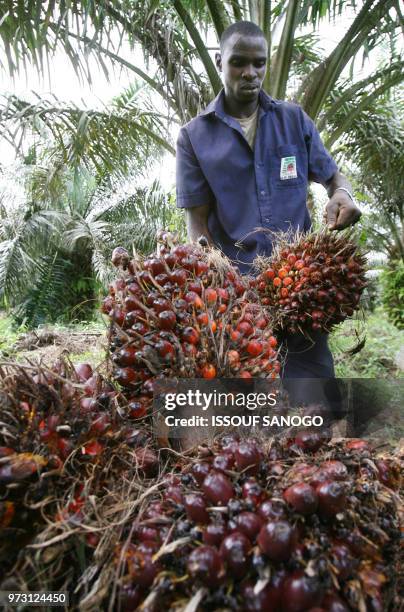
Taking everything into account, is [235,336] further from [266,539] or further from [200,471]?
[266,539]

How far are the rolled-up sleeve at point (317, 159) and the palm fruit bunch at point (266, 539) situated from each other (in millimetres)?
1559

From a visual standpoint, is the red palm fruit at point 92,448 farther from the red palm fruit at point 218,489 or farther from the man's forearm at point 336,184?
the man's forearm at point 336,184

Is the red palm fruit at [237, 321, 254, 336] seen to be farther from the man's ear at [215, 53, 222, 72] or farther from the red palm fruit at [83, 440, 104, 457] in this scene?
the man's ear at [215, 53, 222, 72]

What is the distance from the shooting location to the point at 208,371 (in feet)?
2.97

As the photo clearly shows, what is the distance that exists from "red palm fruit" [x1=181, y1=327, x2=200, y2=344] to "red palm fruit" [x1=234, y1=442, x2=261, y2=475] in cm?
30

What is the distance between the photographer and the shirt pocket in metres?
2.00

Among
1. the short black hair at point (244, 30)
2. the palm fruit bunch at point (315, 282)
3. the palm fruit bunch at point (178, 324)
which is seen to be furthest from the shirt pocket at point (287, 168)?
the palm fruit bunch at point (178, 324)

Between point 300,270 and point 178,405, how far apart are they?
74cm

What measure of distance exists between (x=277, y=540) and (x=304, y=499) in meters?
0.06

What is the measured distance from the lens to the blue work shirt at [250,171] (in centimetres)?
198

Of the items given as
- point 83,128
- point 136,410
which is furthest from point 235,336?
point 83,128

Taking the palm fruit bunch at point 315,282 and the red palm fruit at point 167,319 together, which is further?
the palm fruit bunch at point 315,282

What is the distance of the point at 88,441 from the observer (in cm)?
72

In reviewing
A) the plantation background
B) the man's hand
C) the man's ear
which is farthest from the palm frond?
the man's hand
